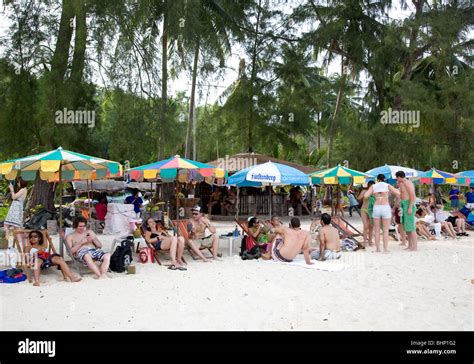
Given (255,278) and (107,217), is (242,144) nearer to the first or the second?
(107,217)

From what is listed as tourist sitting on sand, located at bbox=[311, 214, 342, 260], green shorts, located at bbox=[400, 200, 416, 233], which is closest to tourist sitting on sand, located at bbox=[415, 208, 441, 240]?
green shorts, located at bbox=[400, 200, 416, 233]

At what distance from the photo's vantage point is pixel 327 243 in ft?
28.6

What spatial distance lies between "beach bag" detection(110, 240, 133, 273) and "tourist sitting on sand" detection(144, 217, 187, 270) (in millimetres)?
754

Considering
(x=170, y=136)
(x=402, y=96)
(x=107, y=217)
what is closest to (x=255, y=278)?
(x=107, y=217)

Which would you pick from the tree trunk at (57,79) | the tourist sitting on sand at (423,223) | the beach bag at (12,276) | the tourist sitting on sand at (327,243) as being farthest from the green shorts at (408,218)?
the tree trunk at (57,79)

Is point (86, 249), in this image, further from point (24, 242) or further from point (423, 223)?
point (423, 223)

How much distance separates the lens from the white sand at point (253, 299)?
4656 millimetres

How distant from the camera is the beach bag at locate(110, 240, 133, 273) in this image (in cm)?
732

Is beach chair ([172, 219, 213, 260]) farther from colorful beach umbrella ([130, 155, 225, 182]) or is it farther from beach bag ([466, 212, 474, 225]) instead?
beach bag ([466, 212, 474, 225])

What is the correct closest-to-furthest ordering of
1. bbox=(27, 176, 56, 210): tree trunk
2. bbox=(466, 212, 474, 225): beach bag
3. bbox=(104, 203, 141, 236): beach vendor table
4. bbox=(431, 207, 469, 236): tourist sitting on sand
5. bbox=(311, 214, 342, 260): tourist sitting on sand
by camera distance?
bbox=(311, 214, 342, 260): tourist sitting on sand < bbox=(104, 203, 141, 236): beach vendor table < bbox=(431, 207, 469, 236): tourist sitting on sand < bbox=(466, 212, 474, 225): beach bag < bbox=(27, 176, 56, 210): tree trunk

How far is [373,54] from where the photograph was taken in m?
21.3

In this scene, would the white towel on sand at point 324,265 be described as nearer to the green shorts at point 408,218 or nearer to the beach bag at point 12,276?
the green shorts at point 408,218

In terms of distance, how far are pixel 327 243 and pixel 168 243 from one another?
10.3ft

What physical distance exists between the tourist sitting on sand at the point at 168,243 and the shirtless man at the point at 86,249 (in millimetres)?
1202
